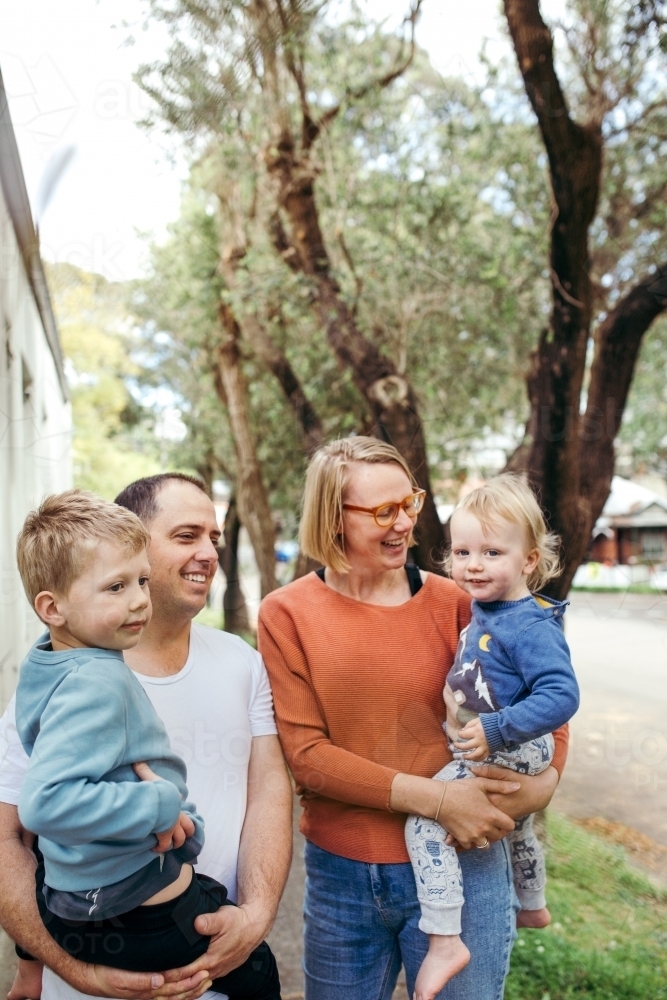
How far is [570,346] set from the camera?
3.55 meters

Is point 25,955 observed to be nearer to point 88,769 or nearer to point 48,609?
point 88,769

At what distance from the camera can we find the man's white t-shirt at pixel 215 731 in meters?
1.53

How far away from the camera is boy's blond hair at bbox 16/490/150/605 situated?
1273mm

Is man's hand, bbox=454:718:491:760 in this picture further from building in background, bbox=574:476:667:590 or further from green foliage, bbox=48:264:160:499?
green foliage, bbox=48:264:160:499

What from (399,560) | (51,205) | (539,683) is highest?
(51,205)

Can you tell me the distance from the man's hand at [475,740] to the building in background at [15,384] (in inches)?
62.2

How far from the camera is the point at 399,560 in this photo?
5.62ft

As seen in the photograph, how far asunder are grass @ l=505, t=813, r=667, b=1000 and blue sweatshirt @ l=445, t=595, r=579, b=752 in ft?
6.95

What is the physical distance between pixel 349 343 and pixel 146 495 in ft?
9.70

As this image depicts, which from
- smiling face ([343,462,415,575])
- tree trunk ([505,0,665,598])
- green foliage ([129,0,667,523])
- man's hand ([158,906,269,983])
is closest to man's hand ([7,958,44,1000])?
man's hand ([158,906,269,983])

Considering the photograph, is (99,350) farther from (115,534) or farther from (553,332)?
(115,534)

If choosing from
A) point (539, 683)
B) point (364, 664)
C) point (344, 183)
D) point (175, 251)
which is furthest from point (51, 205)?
point (175, 251)

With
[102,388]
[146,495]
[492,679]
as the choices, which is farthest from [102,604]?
[102,388]

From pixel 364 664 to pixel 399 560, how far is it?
24 centimetres
